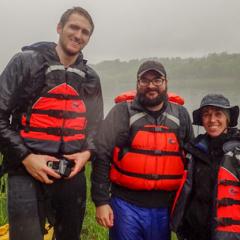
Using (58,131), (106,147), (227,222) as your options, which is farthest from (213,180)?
(58,131)

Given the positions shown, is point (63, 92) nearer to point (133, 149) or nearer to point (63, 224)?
point (133, 149)

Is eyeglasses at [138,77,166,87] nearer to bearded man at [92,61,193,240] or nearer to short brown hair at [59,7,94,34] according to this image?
bearded man at [92,61,193,240]

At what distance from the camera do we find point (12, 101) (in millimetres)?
4113

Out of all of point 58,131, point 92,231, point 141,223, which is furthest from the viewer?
point 92,231

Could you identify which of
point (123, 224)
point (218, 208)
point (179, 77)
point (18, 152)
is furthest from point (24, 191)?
point (179, 77)

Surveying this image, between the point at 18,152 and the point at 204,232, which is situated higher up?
the point at 18,152

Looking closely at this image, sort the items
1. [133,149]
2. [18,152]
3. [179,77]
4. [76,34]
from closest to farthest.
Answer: [18,152], [76,34], [133,149], [179,77]

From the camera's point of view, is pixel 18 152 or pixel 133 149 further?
pixel 133 149

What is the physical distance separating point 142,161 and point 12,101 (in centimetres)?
158

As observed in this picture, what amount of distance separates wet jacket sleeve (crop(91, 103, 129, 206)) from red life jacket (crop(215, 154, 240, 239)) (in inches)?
47.9

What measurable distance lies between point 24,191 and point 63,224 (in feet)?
2.06

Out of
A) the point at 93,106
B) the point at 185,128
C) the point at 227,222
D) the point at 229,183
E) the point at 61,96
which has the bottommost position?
the point at 227,222

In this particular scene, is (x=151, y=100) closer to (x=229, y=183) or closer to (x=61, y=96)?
(x=61, y=96)

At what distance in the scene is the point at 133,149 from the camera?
4.78 metres
